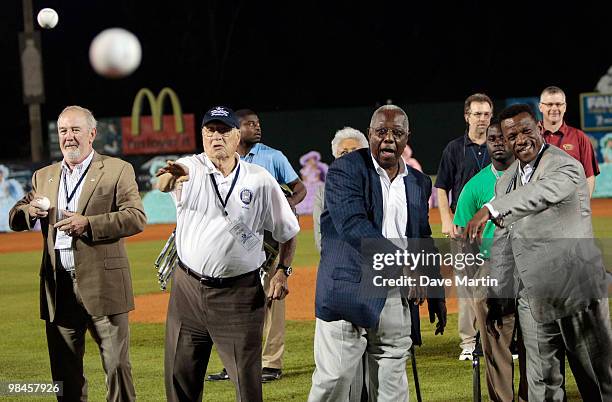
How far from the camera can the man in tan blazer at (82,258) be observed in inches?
273

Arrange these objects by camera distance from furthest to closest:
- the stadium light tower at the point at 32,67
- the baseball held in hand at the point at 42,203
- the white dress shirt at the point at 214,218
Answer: the stadium light tower at the point at 32,67 < the baseball held in hand at the point at 42,203 < the white dress shirt at the point at 214,218

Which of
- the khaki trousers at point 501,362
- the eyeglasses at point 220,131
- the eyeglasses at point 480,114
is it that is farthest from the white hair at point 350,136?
the eyeglasses at point 220,131

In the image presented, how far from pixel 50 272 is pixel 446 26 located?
4412 centimetres

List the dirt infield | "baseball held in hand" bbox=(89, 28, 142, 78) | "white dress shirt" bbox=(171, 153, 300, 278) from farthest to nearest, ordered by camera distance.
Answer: "baseball held in hand" bbox=(89, 28, 142, 78) < the dirt infield < "white dress shirt" bbox=(171, 153, 300, 278)

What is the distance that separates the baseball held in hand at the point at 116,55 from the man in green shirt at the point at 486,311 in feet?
67.8

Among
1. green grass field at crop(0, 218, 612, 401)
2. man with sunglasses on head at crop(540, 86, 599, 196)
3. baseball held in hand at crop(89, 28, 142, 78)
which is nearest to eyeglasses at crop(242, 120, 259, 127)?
green grass field at crop(0, 218, 612, 401)

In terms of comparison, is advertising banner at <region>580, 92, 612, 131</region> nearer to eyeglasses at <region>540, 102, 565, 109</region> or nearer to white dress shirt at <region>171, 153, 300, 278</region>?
eyeglasses at <region>540, 102, 565, 109</region>

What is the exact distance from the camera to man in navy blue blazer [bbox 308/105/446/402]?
582 centimetres

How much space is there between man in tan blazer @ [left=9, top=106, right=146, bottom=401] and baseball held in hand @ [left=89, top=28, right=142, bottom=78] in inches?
810

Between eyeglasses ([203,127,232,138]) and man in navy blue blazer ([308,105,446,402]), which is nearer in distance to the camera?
man in navy blue blazer ([308,105,446,402])

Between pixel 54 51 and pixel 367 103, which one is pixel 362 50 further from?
pixel 54 51

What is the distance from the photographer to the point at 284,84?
160 feet

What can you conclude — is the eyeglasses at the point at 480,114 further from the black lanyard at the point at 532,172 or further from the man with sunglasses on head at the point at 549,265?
the black lanyard at the point at 532,172

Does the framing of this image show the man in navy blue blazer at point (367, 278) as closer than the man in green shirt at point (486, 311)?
Yes
